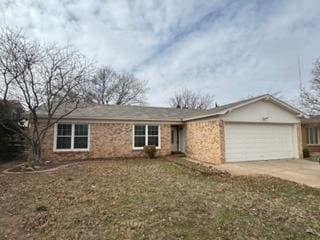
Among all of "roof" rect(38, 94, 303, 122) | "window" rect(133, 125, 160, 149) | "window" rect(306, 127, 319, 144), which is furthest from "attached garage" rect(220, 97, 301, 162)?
"window" rect(306, 127, 319, 144)

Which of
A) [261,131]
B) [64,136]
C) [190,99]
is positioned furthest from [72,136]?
[190,99]

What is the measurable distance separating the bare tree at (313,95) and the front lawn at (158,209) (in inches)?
625

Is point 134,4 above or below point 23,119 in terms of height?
above

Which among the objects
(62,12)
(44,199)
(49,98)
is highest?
(62,12)

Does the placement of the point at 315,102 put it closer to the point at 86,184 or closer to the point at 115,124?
the point at 115,124

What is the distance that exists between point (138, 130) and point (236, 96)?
24850 millimetres

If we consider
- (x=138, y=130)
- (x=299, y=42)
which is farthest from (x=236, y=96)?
(x=138, y=130)

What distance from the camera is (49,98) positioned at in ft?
41.1

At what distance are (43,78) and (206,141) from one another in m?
10.2

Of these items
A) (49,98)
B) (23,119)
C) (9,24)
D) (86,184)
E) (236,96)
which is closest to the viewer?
(86,184)

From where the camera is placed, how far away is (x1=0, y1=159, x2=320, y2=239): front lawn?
162 inches

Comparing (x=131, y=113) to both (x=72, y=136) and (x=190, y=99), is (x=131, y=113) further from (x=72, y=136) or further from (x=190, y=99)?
(x=190, y=99)

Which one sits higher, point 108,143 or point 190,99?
point 190,99

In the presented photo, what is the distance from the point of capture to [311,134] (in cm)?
1931
